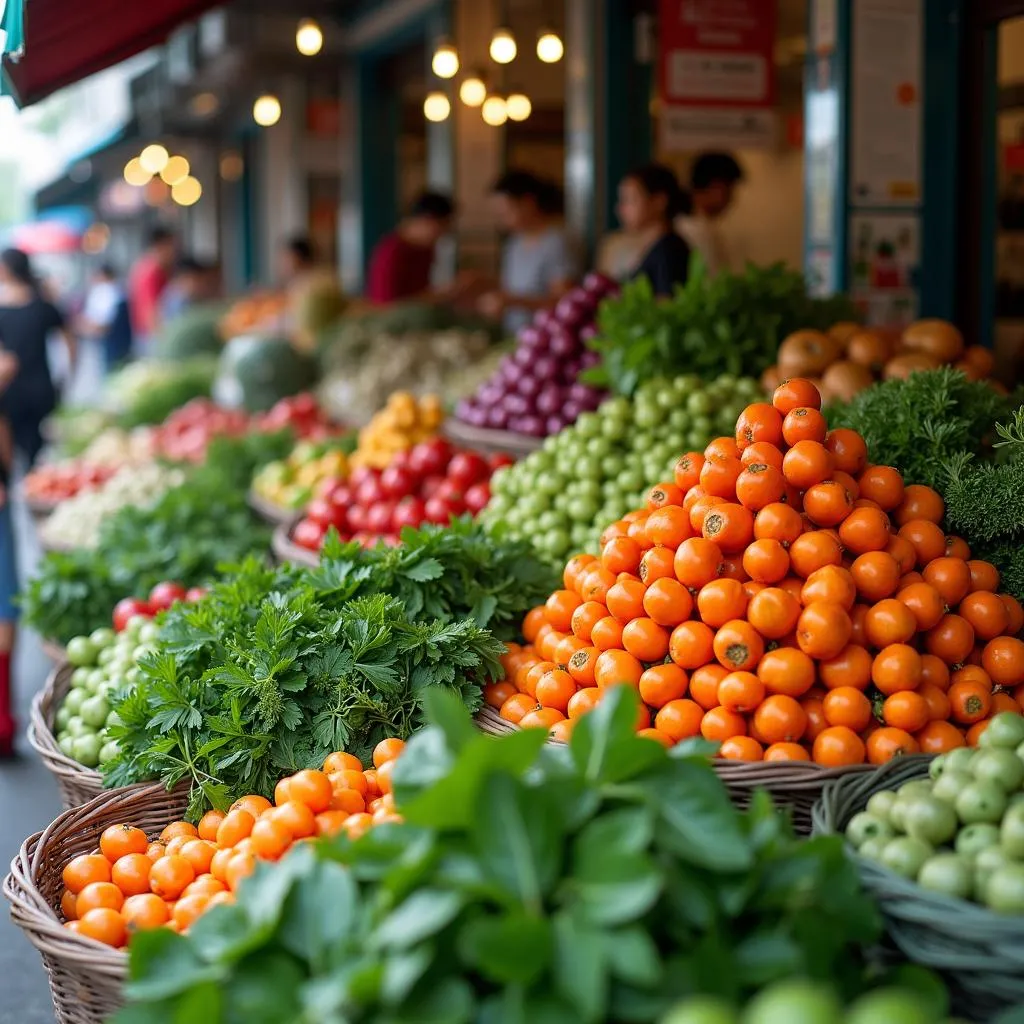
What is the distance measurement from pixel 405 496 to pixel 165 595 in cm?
99

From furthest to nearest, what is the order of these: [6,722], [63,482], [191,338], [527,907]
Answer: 1. [191,338]
2. [63,482]
3. [6,722]
4. [527,907]

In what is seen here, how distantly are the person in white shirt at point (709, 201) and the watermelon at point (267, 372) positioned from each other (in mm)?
3008

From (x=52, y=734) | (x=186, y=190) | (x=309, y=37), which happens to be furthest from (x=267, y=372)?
(x=186, y=190)

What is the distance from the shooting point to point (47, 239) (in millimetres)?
31328

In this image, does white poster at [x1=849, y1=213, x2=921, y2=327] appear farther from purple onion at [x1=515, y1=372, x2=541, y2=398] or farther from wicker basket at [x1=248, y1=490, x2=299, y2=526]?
wicker basket at [x1=248, y1=490, x2=299, y2=526]

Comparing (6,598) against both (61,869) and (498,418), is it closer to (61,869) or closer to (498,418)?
(498,418)

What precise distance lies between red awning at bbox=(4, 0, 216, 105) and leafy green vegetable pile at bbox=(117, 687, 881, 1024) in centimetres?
346

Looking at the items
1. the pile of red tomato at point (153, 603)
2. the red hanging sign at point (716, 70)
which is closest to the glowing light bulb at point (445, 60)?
the red hanging sign at point (716, 70)

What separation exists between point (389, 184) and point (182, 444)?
5.76 metres

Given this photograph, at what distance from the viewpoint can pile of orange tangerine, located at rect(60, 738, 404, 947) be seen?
7.64ft

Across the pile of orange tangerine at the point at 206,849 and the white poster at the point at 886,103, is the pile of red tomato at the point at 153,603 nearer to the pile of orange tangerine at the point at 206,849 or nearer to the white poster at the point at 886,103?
the pile of orange tangerine at the point at 206,849

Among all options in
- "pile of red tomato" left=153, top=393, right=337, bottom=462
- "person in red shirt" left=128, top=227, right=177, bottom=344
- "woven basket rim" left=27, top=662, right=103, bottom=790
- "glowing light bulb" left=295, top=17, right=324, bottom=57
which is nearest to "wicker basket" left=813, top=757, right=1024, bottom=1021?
"woven basket rim" left=27, top=662, right=103, bottom=790

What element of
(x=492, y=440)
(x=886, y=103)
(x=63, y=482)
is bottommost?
(x=63, y=482)

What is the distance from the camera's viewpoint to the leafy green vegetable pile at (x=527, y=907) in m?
1.56
